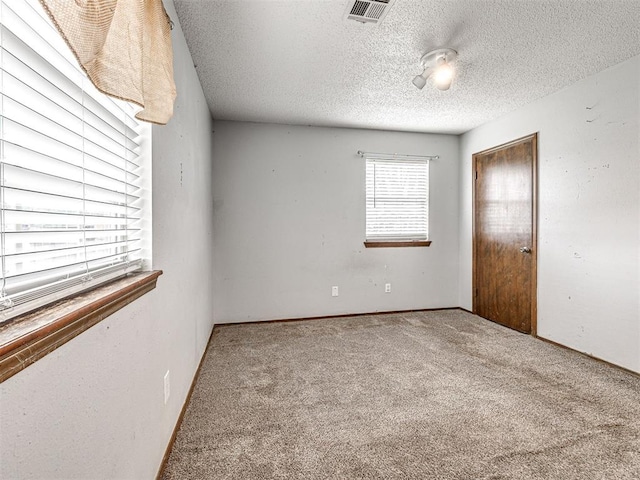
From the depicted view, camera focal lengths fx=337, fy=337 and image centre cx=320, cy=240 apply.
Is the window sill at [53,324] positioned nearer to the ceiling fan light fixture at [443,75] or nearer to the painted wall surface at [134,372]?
the painted wall surface at [134,372]

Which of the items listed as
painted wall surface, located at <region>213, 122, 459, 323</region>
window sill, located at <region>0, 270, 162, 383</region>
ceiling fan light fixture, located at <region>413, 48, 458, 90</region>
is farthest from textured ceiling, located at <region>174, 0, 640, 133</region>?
window sill, located at <region>0, 270, 162, 383</region>

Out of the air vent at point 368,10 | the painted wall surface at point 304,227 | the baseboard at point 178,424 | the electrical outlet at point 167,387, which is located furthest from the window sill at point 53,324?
the painted wall surface at point 304,227

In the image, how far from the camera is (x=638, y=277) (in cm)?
245

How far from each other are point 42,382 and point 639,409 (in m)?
2.91

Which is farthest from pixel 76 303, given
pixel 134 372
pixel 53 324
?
pixel 134 372

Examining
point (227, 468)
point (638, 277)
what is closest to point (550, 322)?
point (638, 277)

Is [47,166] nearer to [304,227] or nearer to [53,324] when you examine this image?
[53,324]

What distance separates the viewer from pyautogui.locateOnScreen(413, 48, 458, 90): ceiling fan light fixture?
2320 millimetres

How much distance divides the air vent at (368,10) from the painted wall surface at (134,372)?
96 centimetres

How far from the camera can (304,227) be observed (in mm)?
4016

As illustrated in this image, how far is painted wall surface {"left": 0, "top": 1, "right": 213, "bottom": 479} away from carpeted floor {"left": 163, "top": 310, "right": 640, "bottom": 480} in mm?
306

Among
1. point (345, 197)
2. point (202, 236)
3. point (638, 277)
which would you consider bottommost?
point (638, 277)

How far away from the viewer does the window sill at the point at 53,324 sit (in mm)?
593

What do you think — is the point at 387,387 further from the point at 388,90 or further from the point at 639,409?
the point at 388,90
